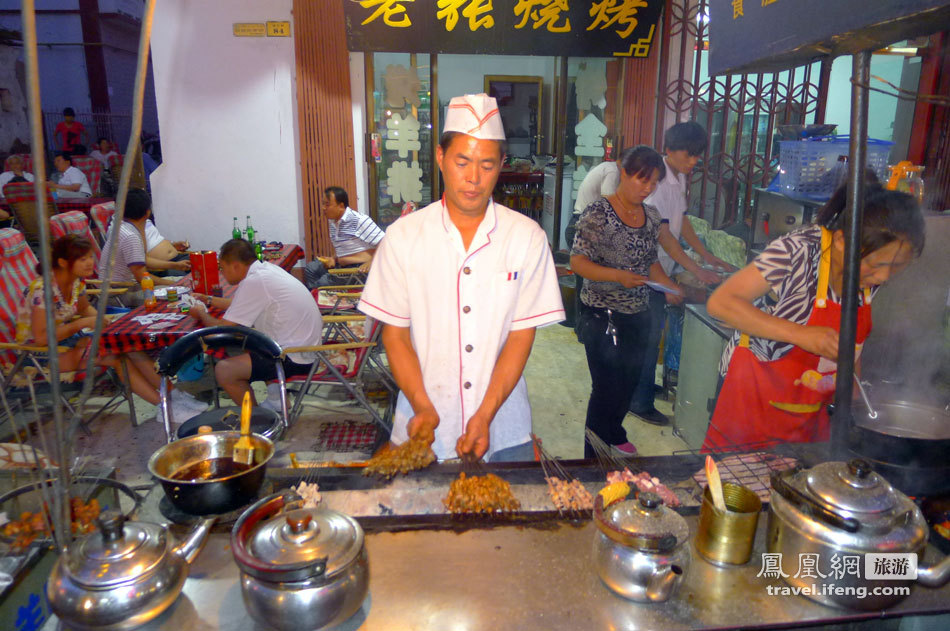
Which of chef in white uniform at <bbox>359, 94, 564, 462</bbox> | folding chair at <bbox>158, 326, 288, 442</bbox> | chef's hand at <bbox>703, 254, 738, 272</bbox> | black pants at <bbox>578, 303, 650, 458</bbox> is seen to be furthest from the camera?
chef's hand at <bbox>703, 254, 738, 272</bbox>

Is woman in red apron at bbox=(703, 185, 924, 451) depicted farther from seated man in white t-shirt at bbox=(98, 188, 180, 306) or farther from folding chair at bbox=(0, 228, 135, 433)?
seated man in white t-shirt at bbox=(98, 188, 180, 306)

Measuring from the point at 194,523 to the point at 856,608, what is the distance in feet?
5.19

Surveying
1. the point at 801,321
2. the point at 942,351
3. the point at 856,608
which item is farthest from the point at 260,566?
the point at 942,351

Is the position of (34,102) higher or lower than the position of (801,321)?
higher

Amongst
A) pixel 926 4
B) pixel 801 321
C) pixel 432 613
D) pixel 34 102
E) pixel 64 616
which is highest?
pixel 926 4

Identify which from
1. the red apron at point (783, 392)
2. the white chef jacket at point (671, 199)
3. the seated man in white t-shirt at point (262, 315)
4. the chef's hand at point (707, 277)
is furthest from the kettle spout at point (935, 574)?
the seated man in white t-shirt at point (262, 315)

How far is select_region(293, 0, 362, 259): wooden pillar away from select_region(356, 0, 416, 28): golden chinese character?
1.18 ft

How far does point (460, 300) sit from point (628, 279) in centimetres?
152

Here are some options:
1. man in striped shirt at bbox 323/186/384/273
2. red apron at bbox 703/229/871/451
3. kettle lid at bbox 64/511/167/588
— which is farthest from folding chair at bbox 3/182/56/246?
red apron at bbox 703/229/871/451

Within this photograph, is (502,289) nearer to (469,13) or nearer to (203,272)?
(203,272)

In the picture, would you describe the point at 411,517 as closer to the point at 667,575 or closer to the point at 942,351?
the point at 667,575

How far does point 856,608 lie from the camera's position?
1269mm

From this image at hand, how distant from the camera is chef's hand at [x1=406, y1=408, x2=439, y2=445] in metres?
1.89

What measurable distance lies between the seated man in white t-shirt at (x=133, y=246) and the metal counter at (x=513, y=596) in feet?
14.1
